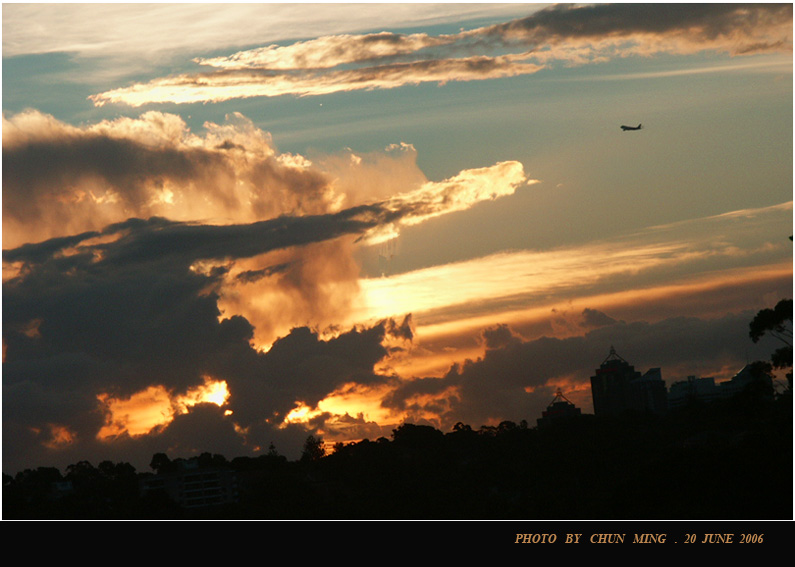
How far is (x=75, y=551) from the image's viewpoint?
188 feet

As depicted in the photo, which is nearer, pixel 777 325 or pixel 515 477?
pixel 777 325

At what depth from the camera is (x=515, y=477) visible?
407 feet

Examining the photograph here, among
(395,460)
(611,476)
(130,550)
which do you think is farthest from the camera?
(395,460)

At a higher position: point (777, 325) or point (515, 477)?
point (777, 325)

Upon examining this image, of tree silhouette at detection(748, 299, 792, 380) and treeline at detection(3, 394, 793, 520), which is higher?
tree silhouette at detection(748, 299, 792, 380)

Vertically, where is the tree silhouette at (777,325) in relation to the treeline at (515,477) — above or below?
above

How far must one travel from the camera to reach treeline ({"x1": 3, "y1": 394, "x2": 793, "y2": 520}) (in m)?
64.1

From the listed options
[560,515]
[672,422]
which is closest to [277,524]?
[560,515]

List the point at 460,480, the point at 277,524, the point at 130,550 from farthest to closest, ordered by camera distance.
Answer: the point at 460,480, the point at 277,524, the point at 130,550

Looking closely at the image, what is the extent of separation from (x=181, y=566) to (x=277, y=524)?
2160 centimetres

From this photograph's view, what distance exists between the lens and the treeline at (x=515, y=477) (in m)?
64.1

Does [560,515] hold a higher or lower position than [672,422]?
higher

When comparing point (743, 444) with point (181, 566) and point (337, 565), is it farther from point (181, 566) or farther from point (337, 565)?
point (181, 566)

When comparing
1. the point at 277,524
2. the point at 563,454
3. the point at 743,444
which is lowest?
the point at 563,454
